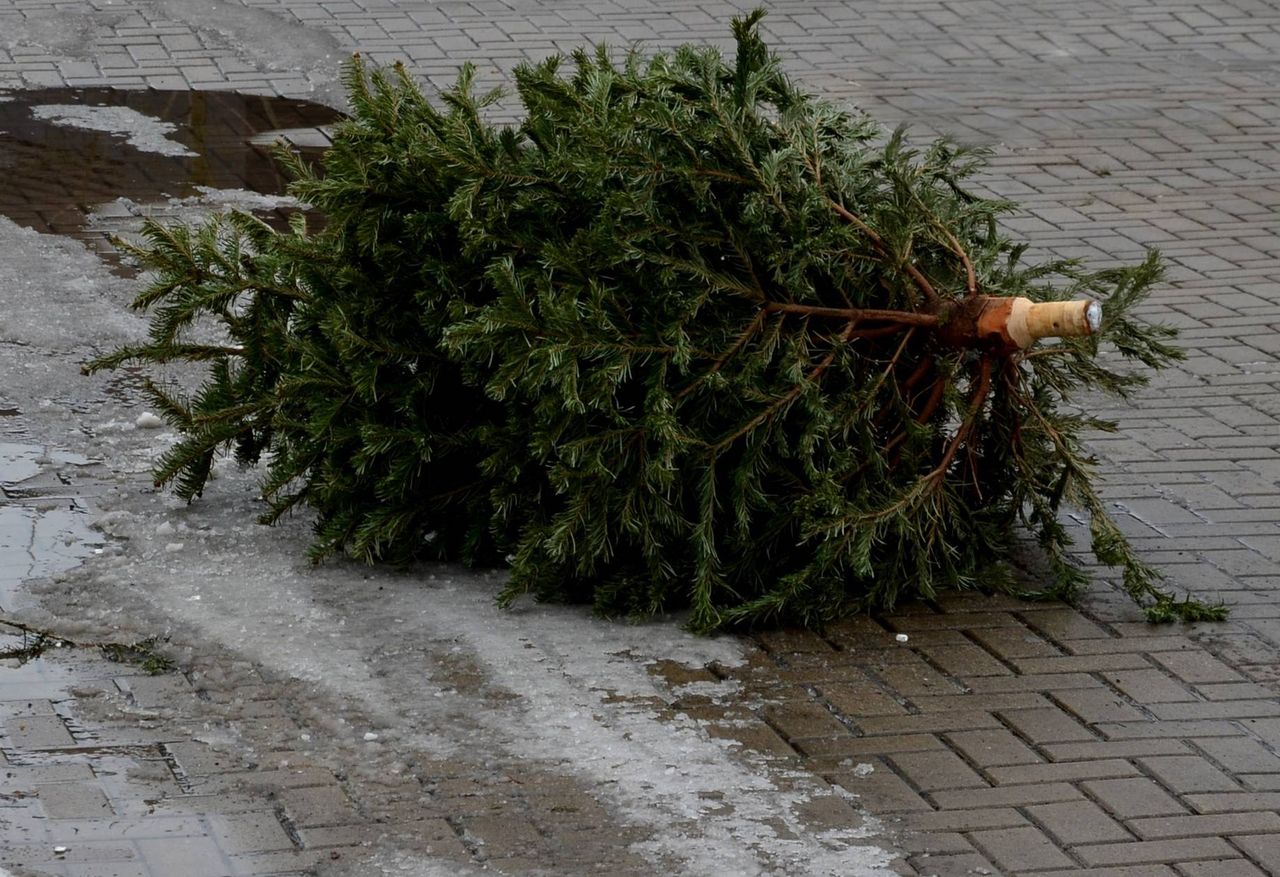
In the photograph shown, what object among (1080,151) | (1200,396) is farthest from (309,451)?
(1080,151)

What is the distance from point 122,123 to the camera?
10.5m

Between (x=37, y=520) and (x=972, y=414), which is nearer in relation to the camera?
(x=972, y=414)

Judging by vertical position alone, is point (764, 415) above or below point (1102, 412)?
above

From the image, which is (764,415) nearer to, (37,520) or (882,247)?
(882,247)

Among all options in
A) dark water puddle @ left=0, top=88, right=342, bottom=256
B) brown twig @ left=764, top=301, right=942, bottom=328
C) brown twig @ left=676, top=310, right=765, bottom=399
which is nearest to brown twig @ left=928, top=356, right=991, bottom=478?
brown twig @ left=764, top=301, right=942, bottom=328

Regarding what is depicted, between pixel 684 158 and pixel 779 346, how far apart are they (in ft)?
1.93

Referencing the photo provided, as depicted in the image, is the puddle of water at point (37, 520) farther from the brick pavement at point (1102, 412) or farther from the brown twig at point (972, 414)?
the brown twig at point (972, 414)

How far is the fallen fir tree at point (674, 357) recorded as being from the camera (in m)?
5.08

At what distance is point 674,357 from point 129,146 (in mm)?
5966

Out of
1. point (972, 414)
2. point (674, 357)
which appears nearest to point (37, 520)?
point (674, 357)

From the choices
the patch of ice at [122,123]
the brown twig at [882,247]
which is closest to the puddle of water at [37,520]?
the brown twig at [882,247]

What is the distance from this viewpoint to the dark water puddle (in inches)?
363

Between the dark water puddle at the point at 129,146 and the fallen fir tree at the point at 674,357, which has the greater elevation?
the fallen fir tree at the point at 674,357

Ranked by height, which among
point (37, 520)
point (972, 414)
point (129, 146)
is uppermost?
point (972, 414)
